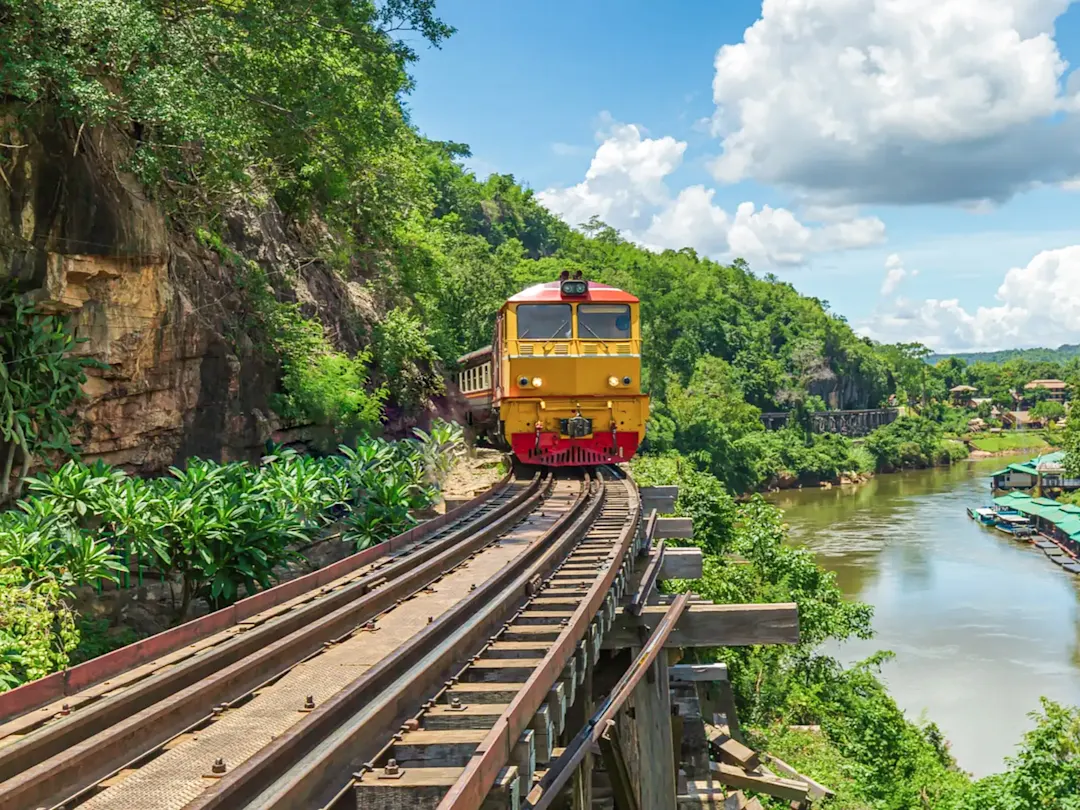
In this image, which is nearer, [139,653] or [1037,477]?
[139,653]

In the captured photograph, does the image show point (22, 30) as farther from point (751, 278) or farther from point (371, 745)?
point (751, 278)

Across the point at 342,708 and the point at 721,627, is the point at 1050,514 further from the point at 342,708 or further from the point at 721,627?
the point at 342,708

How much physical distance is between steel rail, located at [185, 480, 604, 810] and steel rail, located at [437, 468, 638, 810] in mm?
578

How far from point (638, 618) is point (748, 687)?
12.2m

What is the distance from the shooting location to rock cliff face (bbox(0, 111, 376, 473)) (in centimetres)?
1030

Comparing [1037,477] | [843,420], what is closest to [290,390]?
[1037,477]

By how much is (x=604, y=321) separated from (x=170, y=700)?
1198cm

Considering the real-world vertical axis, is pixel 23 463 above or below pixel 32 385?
below

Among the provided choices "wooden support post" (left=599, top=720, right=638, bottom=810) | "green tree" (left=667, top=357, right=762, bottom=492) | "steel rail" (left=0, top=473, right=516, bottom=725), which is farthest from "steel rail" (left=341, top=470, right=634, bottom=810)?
"green tree" (left=667, top=357, right=762, bottom=492)

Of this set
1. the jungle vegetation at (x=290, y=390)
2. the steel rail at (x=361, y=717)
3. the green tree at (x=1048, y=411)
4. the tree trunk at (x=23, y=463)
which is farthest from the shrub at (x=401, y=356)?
the green tree at (x=1048, y=411)

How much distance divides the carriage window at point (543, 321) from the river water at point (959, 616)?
12.9 m

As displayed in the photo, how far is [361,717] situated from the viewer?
14.5 ft

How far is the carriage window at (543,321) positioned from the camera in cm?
1565

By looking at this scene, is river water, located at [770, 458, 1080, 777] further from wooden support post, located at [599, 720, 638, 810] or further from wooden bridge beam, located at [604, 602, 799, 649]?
wooden support post, located at [599, 720, 638, 810]
